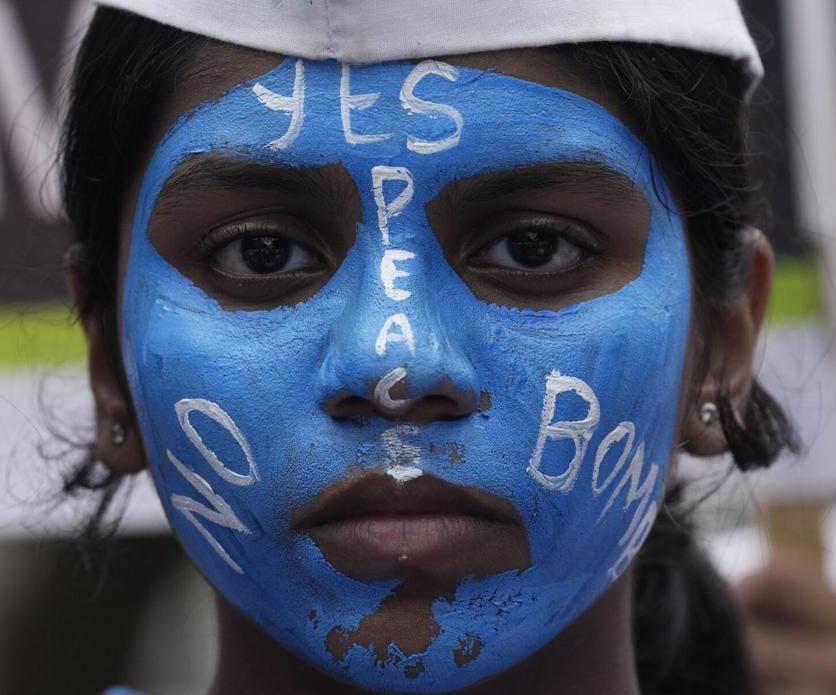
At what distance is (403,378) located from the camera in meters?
1.89

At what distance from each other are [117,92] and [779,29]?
10.1 ft

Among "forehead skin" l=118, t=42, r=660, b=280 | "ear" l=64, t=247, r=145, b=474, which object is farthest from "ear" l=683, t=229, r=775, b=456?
"ear" l=64, t=247, r=145, b=474

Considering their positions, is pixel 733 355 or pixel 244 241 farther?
pixel 733 355

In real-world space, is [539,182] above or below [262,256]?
above

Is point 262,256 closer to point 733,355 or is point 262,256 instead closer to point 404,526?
point 404,526

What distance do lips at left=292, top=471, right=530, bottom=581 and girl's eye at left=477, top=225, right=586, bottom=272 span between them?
0.33m

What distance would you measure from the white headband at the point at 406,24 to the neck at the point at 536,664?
825 mm

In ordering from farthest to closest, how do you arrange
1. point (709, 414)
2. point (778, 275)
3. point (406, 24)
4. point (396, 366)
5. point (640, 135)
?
point (778, 275), point (709, 414), point (640, 135), point (406, 24), point (396, 366)

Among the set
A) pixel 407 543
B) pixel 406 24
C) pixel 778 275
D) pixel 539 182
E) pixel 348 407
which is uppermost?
pixel 406 24

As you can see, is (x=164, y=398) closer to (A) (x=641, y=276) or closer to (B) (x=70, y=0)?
(A) (x=641, y=276)

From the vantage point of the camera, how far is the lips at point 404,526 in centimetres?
191

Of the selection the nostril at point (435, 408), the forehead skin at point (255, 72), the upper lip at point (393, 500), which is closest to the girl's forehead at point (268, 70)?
the forehead skin at point (255, 72)

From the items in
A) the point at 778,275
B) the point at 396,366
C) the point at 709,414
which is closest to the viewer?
the point at 396,366

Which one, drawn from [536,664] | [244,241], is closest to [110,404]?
[244,241]
